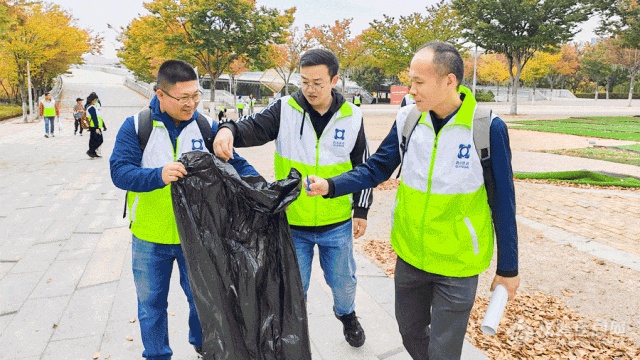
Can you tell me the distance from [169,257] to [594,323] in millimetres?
3321

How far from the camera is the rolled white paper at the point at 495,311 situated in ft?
6.56

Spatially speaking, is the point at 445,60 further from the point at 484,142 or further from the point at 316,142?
the point at 316,142

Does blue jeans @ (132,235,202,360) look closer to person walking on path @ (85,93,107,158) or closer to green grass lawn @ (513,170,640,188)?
green grass lawn @ (513,170,640,188)

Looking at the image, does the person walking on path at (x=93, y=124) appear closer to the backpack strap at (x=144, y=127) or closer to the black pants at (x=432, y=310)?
the backpack strap at (x=144, y=127)

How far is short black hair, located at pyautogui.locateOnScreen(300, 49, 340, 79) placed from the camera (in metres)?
2.83

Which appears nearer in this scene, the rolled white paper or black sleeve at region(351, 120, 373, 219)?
the rolled white paper

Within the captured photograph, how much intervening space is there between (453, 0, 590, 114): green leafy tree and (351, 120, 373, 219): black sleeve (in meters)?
27.8

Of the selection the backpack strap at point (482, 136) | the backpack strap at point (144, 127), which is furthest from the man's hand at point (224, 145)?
the backpack strap at point (482, 136)

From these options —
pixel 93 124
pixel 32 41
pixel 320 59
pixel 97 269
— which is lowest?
pixel 97 269

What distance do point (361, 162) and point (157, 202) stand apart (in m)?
1.29

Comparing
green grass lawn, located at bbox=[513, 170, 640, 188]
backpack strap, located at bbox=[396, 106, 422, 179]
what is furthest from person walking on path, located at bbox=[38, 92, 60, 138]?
backpack strap, located at bbox=[396, 106, 422, 179]

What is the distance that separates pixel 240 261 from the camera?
7.04 feet

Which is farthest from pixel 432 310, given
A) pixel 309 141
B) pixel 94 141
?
pixel 94 141

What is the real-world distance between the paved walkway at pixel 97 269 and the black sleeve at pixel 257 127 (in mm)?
1519
